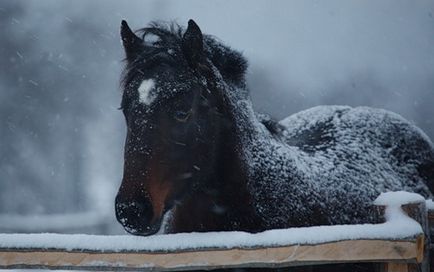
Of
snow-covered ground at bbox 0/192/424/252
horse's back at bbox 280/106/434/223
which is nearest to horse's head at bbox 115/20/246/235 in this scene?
snow-covered ground at bbox 0/192/424/252

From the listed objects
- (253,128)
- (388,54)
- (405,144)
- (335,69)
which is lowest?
(253,128)

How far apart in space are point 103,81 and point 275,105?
9.03 metres

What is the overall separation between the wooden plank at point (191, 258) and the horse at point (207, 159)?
0.65 feet

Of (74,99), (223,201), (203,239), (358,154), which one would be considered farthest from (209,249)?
(74,99)

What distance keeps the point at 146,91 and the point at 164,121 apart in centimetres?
19

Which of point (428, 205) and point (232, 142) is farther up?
point (232, 142)

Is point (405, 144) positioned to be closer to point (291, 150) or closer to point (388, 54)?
point (291, 150)

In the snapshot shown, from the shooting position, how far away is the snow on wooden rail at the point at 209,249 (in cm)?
223

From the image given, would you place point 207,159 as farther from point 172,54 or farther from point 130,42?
point 130,42

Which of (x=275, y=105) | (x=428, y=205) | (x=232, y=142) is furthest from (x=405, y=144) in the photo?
(x=275, y=105)

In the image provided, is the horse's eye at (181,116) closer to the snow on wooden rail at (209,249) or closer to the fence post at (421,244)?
the snow on wooden rail at (209,249)

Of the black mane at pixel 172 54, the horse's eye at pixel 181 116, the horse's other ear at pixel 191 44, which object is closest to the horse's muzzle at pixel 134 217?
the horse's eye at pixel 181 116

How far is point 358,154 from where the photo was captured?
4.02 metres

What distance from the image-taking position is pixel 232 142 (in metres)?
3.02
